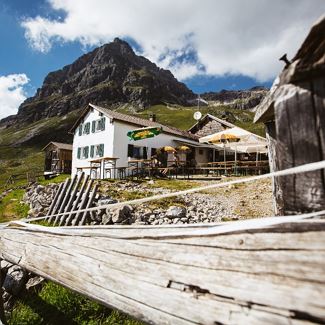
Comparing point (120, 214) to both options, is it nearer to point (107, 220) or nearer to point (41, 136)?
point (107, 220)

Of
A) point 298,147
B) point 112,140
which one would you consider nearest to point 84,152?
point 112,140

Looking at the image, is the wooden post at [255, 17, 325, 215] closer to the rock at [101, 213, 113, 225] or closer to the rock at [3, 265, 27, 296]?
the rock at [3, 265, 27, 296]

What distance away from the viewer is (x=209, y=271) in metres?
1.30

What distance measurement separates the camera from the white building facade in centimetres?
2850

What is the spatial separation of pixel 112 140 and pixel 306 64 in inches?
1086

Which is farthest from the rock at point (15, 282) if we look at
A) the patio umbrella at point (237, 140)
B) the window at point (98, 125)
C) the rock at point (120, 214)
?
the window at point (98, 125)

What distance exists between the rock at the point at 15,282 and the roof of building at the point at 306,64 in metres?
5.19

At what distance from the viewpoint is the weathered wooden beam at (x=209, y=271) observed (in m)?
1.05

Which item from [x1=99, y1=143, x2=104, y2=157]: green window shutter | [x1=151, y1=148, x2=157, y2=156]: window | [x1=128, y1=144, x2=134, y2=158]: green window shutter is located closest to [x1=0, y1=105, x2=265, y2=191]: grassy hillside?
[x1=151, y1=148, x2=157, y2=156]: window

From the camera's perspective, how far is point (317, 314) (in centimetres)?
98

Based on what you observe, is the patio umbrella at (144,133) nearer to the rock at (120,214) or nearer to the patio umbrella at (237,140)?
the patio umbrella at (237,140)

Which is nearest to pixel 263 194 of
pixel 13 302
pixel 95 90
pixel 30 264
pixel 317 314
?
pixel 13 302

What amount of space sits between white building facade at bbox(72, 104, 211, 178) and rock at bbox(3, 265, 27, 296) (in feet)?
68.6

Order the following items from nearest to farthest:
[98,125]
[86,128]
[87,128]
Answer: [98,125], [87,128], [86,128]
